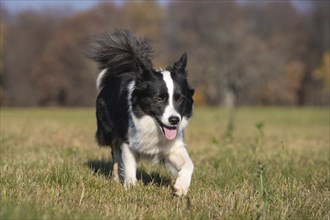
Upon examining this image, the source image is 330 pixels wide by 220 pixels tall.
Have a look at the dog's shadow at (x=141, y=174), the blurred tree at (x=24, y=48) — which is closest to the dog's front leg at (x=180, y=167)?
the dog's shadow at (x=141, y=174)

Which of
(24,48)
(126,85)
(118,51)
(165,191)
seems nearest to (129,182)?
(165,191)

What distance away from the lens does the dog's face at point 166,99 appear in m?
5.51

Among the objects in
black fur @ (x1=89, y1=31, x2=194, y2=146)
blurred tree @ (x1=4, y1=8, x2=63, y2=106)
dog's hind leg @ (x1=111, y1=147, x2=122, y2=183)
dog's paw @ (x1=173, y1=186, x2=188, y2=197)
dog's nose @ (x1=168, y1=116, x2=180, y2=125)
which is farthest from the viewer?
blurred tree @ (x1=4, y1=8, x2=63, y2=106)

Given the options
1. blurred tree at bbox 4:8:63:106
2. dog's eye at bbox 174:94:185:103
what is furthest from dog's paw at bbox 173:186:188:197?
blurred tree at bbox 4:8:63:106

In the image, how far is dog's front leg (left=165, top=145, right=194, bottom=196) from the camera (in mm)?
5270

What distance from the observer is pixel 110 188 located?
5.39 metres

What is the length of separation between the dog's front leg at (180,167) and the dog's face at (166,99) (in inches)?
12.1

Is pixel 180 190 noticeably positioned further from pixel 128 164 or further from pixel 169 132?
pixel 128 164

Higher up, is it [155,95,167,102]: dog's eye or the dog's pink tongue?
[155,95,167,102]: dog's eye

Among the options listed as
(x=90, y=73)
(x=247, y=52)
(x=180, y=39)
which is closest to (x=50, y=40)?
(x=90, y=73)

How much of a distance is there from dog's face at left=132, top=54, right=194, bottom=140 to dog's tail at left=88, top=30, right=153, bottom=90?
110 cm

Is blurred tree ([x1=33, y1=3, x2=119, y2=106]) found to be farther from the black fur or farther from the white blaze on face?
the white blaze on face

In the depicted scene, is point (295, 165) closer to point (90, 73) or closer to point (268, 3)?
point (90, 73)

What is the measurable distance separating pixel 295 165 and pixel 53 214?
5.02 meters
